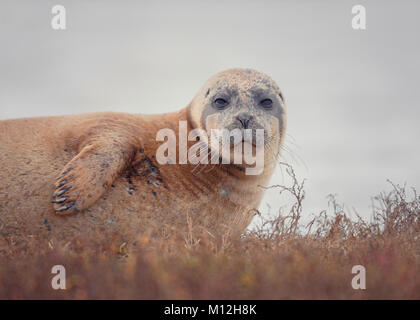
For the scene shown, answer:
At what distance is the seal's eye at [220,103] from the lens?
5.90 meters

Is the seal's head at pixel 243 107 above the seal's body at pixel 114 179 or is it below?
above

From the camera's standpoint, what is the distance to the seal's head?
5422mm

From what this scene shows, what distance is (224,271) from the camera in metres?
3.04

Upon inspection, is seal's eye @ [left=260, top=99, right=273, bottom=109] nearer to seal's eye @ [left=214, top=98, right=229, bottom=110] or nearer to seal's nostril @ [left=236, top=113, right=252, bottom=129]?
seal's eye @ [left=214, top=98, right=229, bottom=110]

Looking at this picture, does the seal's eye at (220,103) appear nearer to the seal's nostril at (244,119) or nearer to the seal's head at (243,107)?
the seal's head at (243,107)

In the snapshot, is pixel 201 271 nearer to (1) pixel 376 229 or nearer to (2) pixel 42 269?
(2) pixel 42 269

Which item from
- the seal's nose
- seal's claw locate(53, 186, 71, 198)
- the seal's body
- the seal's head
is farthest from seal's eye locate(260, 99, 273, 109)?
seal's claw locate(53, 186, 71, 198)

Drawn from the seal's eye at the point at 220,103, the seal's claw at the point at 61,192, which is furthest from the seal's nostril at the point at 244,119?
the seal's claw at the point at 61,192

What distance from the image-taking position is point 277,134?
607cm

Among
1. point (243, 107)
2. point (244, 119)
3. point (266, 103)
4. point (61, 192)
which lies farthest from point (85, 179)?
point (266, 103)

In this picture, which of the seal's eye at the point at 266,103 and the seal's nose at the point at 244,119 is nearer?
the seal's nose at the point at 244,119

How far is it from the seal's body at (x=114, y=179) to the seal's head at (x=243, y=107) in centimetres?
3

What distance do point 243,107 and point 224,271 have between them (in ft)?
10.2
